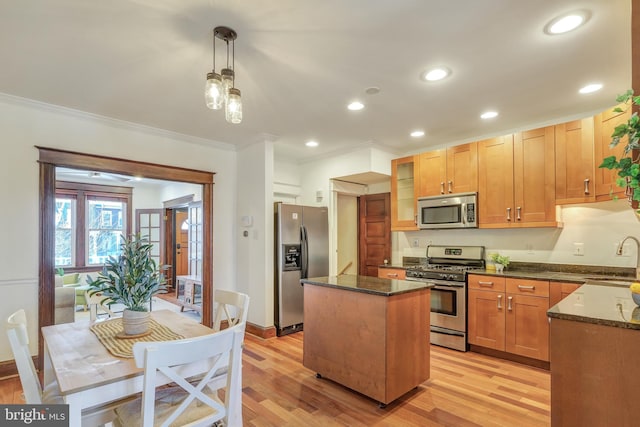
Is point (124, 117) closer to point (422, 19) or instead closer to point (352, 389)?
point (422, 19)

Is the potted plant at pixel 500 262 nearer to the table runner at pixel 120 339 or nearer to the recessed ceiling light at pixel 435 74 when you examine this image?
the recessed ceiling light at pixel 435 74

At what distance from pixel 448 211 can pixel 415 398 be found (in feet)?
7.41

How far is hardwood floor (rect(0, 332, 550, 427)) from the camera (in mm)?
2262

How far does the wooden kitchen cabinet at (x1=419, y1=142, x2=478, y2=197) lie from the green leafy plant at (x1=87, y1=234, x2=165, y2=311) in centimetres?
343

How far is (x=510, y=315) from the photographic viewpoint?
10.7 ft

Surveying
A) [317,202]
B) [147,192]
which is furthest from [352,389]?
[147,192]

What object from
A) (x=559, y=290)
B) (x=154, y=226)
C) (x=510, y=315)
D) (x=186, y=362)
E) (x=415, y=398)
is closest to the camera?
(x=186, y=362)

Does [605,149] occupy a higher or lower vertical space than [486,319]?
higher

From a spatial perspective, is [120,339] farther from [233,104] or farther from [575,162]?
[575,162]

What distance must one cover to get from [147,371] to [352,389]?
186 cm

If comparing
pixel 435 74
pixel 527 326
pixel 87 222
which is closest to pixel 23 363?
pixel 435 74

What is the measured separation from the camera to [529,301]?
124 inches

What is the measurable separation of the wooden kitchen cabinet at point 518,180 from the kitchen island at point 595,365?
2.03 meters

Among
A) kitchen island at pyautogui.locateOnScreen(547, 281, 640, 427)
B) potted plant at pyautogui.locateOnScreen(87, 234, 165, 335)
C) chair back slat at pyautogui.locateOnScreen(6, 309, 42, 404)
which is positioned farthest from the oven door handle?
chair back slat at pyautogui.locateOnScreen(6, 309, 42, 404)
